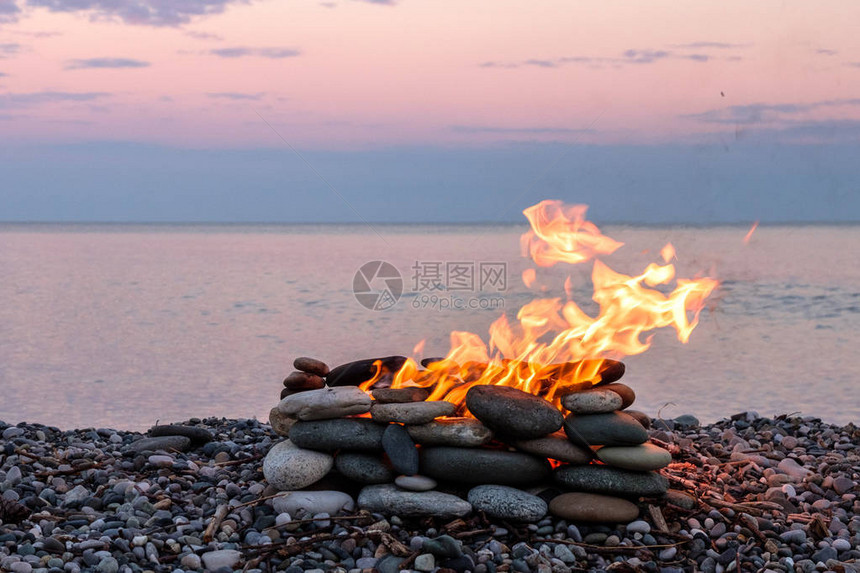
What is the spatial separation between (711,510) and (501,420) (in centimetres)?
173

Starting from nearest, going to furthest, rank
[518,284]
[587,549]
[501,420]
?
[587,549] → [501,420] → [518,284]

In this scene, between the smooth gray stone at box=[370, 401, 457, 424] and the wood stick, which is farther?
the smooth gray stone at box=[370, 401, 457, 424]

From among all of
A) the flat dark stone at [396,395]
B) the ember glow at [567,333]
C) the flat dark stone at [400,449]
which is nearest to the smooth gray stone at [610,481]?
the ember glow at [567,333]

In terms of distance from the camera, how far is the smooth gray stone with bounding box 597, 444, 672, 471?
636 cm

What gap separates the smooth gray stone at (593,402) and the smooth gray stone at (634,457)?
0.30 metres

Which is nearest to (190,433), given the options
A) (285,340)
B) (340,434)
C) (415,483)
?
(340,434)

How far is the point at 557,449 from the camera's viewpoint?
645 cm

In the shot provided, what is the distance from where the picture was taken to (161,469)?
7379 mm

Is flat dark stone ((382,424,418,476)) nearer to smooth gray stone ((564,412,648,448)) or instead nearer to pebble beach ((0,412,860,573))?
pebble beach ((0,412,860,573))

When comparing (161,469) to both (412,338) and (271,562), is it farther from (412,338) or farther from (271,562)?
(412,338)

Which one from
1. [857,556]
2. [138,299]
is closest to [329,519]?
[857,556]

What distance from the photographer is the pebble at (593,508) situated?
6.17 m

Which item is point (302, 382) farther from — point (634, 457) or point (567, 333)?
point (634, 457)

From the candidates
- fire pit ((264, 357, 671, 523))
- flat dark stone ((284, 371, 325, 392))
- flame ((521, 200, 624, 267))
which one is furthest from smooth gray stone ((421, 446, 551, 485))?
flame ((521, 200, 624, 267))
